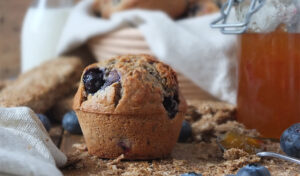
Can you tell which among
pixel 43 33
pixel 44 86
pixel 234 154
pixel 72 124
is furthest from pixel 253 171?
pixel 43 33

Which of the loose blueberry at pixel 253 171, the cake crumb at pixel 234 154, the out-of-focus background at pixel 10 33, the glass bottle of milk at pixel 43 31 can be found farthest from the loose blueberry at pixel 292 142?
the out-of-focus background at pixel 10 33

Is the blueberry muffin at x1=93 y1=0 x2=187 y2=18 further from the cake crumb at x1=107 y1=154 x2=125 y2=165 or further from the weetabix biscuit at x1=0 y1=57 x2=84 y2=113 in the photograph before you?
the cake crumb at x1=107 y1=154 x2=125 y2=165

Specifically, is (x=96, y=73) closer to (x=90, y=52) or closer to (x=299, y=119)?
(x=299, y=119)

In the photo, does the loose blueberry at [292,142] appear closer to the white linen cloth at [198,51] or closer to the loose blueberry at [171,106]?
the loose blueberry at [171,106]

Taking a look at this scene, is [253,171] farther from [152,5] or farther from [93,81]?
[152,5]

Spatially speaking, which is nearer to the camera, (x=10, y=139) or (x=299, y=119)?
(x=10, y=139)

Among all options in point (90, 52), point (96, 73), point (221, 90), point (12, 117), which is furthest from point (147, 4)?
point (12, 117)

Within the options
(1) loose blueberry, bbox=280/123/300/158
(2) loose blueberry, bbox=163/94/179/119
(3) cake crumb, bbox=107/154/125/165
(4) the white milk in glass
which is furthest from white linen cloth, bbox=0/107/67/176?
(4) the white milk in glass
